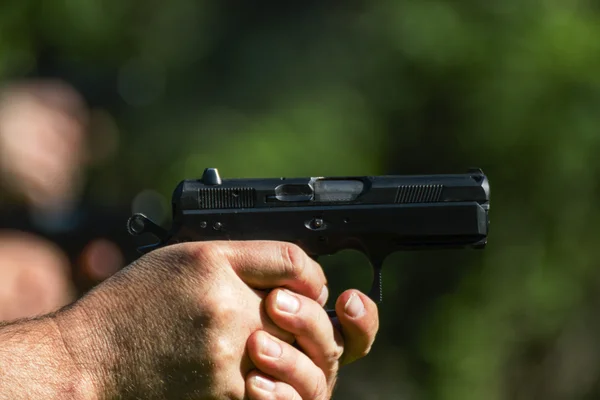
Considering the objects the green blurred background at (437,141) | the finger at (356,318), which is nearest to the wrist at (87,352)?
the finger at (356,318)

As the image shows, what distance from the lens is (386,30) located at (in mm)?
7879

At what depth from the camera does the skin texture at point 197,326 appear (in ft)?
8.84

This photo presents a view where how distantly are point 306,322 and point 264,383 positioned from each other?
0.84ft

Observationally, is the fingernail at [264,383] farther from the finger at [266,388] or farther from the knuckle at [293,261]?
the knuckle at [293,261]

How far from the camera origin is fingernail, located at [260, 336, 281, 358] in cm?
285

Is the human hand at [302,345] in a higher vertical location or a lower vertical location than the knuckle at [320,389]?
higher

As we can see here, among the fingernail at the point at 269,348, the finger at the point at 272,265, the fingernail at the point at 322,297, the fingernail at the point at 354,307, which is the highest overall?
the finger at the point at 272,265

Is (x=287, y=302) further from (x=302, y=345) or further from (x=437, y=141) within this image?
(x=437, y=141)

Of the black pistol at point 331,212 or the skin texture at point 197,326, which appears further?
the black pistol at point 331,212

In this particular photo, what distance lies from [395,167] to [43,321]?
5293mm

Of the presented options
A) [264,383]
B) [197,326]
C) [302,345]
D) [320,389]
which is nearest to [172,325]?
[197,326]

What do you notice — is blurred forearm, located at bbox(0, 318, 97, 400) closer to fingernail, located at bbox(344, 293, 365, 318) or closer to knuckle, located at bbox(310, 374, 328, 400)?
knuckle, located at bbox(310, 374, 328, 400)

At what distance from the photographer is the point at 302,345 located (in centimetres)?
299

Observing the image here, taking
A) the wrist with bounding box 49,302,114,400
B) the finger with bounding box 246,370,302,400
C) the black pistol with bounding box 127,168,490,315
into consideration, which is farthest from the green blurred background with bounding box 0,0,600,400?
the wrist with bounding box 49,302,114,400
